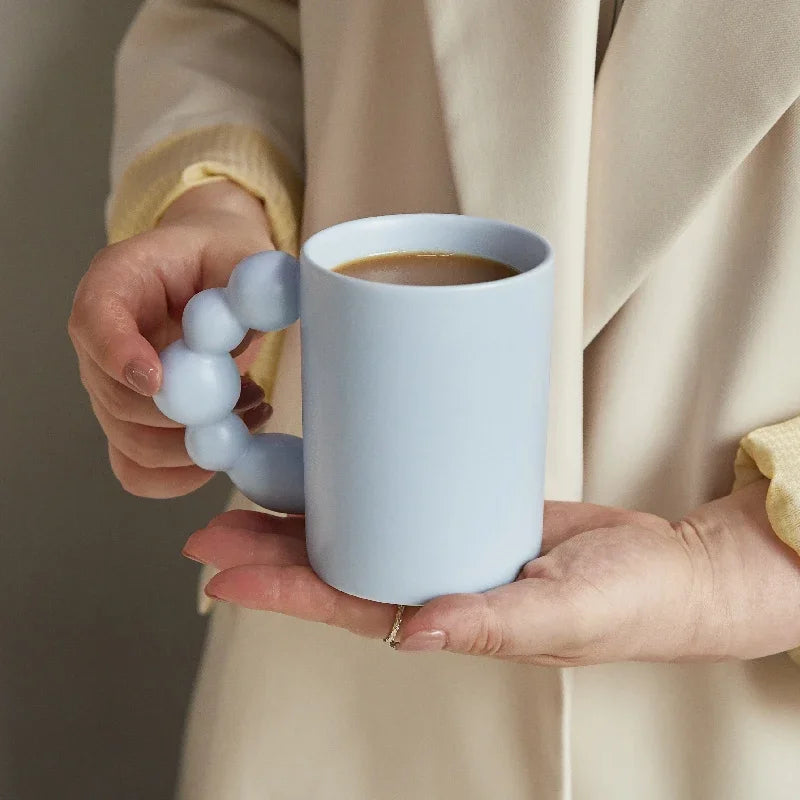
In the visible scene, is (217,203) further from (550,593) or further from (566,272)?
(550,593)

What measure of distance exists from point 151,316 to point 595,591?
0.31 metres

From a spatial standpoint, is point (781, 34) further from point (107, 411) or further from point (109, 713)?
point (109, 713)

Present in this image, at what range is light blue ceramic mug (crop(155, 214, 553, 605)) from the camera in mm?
440

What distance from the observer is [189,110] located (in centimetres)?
76

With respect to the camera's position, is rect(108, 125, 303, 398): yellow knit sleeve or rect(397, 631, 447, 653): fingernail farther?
rect(108, 125, 303, 398): yellow knit sleeve

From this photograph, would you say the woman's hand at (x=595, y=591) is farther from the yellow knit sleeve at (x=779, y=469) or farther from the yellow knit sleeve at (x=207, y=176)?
the yellow knit sleeve at (x=207, y=176)

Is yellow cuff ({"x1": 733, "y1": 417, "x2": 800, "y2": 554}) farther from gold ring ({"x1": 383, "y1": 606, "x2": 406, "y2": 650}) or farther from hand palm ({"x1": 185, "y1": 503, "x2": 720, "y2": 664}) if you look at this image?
gold ring ({"x1": 383, "y1": 606, "x2": 406, "y2": 650})

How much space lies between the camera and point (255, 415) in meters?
0.61

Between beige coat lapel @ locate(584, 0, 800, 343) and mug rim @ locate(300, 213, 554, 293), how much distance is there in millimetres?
122

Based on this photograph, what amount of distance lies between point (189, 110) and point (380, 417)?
0.41 meters

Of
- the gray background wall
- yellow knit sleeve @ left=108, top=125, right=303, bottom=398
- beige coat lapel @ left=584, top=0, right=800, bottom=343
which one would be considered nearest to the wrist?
yellow knit sleeve @ left=108, top=125, right=303, bottom=398

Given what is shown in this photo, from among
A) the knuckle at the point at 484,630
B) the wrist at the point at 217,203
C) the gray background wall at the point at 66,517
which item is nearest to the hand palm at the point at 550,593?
the knuckle at the point at 484,630

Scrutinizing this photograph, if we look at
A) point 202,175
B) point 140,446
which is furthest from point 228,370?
point 202,175

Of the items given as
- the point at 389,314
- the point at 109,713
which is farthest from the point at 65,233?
the point at 389,314
